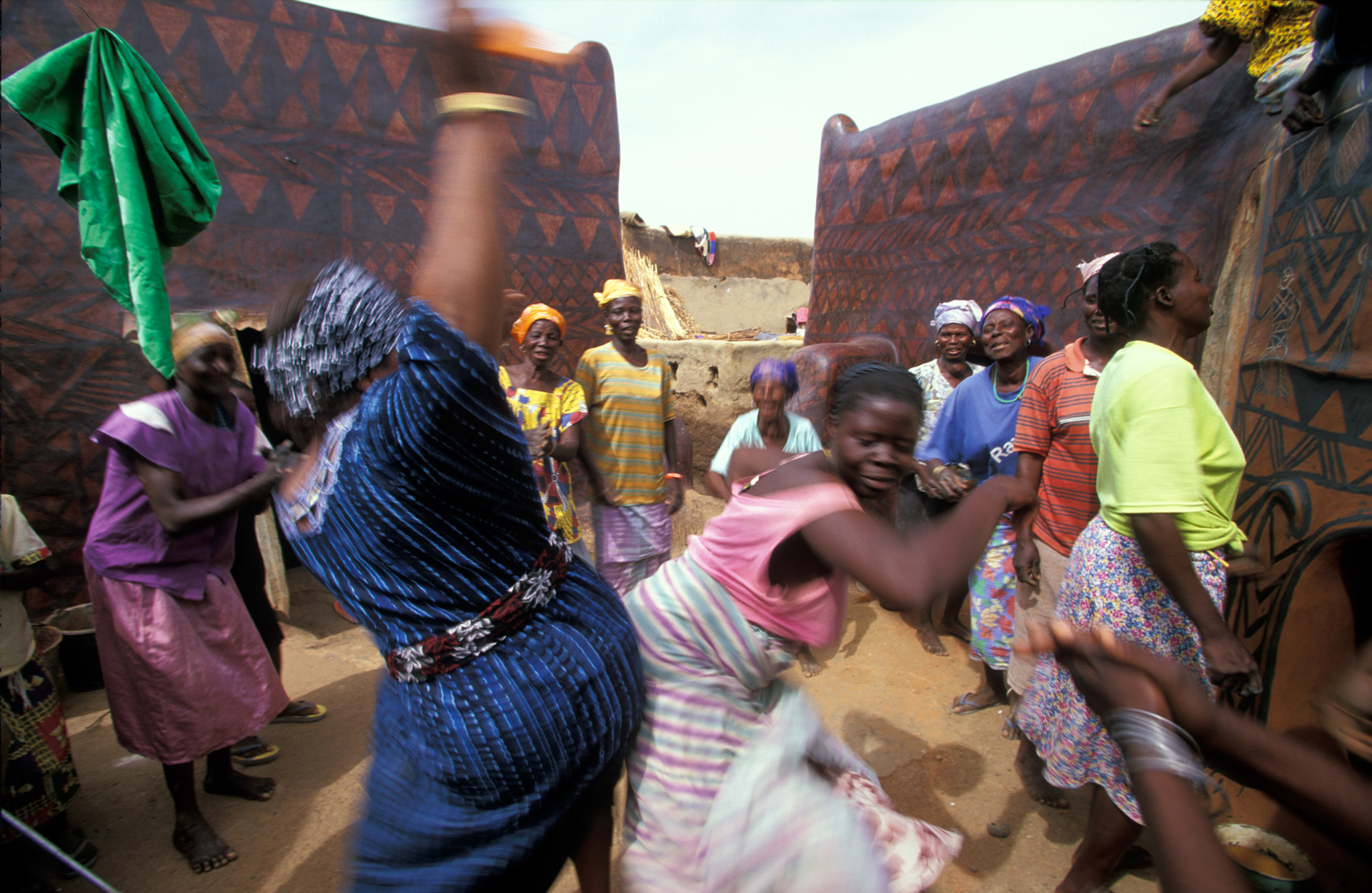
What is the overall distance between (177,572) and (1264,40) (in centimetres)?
529

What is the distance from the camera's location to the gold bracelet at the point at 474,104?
0.98 metres

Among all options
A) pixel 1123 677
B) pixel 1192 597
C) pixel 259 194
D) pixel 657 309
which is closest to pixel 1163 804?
pixel 1123 677

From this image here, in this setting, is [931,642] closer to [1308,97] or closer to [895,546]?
[1308,97]

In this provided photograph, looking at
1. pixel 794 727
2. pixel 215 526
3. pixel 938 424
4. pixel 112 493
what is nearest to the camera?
pixel 794 727

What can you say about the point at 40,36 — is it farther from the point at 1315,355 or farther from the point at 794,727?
the point at 1315,355

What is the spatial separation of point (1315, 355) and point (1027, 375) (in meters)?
1.29

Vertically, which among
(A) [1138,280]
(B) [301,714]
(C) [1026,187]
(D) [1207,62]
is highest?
(D) [1207,62]

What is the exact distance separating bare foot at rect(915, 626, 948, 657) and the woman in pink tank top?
3004 millimetres

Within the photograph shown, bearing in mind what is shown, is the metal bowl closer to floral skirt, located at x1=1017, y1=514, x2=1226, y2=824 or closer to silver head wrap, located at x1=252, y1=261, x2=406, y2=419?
floral skirt, located at x1=1017, y1=514, x2=1226, y2=824

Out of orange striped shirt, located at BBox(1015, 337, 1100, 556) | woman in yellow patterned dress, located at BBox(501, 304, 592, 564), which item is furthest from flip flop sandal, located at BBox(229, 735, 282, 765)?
orange striped shirt, located at BBox(1015, 337, 1100, 556)

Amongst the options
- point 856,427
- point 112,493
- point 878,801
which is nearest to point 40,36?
point 112,493

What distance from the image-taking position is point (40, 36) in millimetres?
4344

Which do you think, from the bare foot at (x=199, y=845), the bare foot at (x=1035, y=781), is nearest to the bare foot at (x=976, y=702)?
the bare foot at (x=1035, y=781)

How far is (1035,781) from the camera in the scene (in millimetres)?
2926
